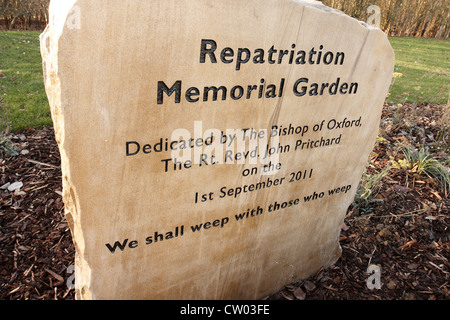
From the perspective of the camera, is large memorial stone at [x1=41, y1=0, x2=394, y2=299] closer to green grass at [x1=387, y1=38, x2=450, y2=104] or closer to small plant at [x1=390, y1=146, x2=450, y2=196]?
small plant at [x1=390, y1=146, x2=450, y2=196]

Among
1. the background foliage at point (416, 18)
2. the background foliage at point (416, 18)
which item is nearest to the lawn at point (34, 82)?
the background foliage at point (416, 18)

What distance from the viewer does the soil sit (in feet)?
8.07

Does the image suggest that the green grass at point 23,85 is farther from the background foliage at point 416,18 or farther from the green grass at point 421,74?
the background foliage at point 416,18

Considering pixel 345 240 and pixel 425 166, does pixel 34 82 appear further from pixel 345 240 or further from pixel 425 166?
pixel 425 166

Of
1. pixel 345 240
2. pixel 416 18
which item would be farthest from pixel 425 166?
pixel 416 18

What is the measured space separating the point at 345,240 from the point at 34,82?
559 cm

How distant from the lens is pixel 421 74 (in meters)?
9.11

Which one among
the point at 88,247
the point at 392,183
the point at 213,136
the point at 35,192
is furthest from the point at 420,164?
the point at 35,192

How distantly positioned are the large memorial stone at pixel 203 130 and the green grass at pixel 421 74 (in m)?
2.25

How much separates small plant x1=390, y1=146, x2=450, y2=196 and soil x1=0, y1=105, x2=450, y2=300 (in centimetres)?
6

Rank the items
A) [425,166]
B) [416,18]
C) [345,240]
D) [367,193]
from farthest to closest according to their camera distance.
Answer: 1. [416,18]
2. [425,166]
3. [367,193]
4. [345,240]

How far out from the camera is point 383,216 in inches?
129

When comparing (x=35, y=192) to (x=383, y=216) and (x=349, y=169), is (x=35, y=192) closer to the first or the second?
(x=349, y=169)

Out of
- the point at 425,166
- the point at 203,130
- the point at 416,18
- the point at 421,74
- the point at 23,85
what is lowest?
the point at 23,85
